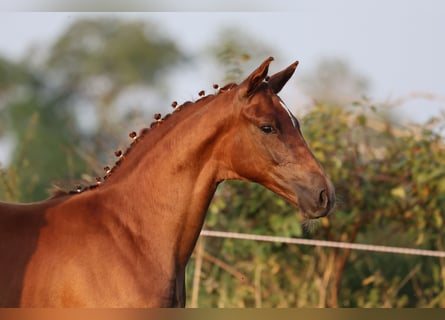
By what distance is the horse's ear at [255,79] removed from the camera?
4.46m

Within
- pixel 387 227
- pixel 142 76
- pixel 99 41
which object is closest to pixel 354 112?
pixel 387 227

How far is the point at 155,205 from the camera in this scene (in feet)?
15.1

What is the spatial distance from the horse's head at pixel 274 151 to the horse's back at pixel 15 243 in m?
1.05

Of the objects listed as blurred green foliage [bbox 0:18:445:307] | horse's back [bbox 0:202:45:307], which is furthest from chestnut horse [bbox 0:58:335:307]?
blurred green foliage [bbox 0:18:445:307]

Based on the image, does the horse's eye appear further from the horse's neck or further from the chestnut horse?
the horse's neck

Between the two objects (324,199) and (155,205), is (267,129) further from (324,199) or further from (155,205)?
(155,205)

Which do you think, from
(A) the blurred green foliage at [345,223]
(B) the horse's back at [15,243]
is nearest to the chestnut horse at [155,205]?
(B) the horse's back at [15,243]

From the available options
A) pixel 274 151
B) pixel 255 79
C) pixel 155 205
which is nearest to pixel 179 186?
pixel 155 205

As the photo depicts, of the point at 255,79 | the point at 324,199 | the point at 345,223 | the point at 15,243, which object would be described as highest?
the point at 255,79

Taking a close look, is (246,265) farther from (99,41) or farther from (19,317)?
(99,41)

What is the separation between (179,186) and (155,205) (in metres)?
0.16

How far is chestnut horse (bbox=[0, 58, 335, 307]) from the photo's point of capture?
4316 mm

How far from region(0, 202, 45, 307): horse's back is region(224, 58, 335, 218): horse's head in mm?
1054

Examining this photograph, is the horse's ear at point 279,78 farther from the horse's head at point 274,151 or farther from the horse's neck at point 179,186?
the horse's neck at point 179,186
